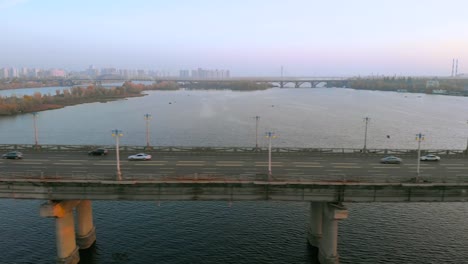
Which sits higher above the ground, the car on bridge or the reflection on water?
the car on bridge

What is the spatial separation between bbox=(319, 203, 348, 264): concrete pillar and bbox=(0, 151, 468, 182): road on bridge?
2.48 metres

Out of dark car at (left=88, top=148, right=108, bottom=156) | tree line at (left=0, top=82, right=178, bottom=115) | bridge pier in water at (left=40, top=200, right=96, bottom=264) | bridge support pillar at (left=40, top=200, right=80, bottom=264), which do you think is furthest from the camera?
tree line at (left=0, top=82, right=178, bottom=115)

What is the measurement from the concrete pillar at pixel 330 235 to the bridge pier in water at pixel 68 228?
20.8 metres

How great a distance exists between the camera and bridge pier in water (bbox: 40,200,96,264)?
1068 inches

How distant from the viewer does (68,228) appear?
28.4 metres

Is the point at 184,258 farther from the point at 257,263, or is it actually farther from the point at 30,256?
the point at 30,256

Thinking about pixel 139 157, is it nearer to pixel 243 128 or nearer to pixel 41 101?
pixel 243 128

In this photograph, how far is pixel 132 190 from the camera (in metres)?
27.0

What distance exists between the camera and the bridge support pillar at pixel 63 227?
2692 cm

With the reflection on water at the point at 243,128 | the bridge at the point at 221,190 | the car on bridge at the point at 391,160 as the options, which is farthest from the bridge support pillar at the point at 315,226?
the reflection on water at the point at 243,128

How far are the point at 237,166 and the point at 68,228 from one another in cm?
1591

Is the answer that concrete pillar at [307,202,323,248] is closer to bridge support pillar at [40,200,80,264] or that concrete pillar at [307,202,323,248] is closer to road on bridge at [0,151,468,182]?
road on bridge at [0,151,468,182]

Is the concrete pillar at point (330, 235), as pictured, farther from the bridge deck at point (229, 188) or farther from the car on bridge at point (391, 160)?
the car on bridge at point (391, 160)

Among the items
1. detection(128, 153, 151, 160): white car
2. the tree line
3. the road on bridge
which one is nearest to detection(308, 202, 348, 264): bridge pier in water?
the road on bridge
